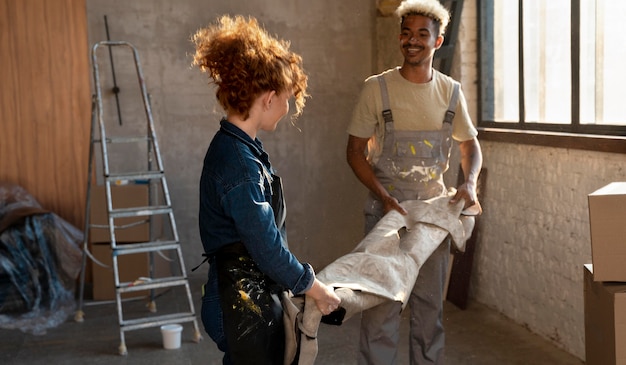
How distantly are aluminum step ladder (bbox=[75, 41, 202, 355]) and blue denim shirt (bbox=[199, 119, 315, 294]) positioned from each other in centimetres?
295

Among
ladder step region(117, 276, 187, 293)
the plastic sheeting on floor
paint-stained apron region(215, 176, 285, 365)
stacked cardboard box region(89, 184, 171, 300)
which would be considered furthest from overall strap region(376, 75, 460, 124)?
the plastic sheeting on floor


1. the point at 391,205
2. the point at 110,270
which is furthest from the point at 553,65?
the point at 110,270

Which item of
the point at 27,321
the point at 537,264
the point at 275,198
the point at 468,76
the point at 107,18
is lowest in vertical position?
the point at 27,321

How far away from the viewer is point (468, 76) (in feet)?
19.7

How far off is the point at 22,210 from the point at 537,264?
12.3 ft

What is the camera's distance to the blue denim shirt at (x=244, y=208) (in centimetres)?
236

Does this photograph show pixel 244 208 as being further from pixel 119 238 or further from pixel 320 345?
pixel 119 238

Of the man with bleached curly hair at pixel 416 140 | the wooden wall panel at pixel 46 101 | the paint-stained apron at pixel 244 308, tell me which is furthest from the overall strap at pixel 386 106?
the wooden wall panel at pixel 46 101

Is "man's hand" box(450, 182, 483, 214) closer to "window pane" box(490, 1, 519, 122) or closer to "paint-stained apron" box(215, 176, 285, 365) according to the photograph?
"paint-stained apron" box(215, 176, 285, 365)

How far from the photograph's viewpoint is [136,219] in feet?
21.0

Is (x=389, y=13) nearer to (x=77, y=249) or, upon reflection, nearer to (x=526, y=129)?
(x=526, y=129)

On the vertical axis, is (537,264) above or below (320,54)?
below

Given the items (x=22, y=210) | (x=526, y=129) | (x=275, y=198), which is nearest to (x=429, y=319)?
(x=275, y=198)

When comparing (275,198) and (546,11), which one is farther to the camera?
(546,11)
